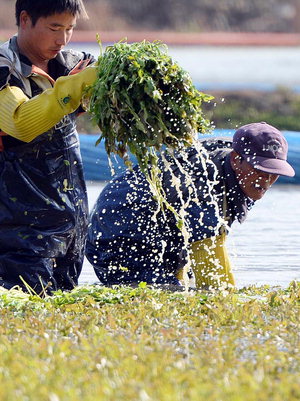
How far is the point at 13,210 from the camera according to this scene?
522cm

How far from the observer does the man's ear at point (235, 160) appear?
18.1 ft

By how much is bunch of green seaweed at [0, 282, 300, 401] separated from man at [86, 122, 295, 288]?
1.05ft

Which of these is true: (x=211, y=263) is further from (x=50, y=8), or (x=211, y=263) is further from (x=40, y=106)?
(x=50, y=8)

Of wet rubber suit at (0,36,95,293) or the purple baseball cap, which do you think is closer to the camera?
wet rubber suit at (0,36,95,293)

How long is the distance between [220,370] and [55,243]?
2.06 m

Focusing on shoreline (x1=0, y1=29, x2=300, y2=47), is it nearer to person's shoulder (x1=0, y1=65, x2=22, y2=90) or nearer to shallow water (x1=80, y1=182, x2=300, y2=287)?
shallow water (x1=80, y1=182, x2=300, y2=287)

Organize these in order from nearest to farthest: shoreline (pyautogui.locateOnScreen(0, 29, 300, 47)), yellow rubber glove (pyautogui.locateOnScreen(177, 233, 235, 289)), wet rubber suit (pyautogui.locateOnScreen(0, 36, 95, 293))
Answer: wet rubber suit (pyautogui.locateOnScreen(0, 36, 95, 293)) < yellow rubber glove (pyautogui.locateOnScreen(177, 233, 235, 289)) < shoreline (pyautogui.locateOnScreen(0, 29, 300, 47))

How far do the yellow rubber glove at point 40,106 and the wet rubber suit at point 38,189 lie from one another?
20 cm

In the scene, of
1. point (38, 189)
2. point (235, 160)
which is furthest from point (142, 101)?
point (235, 160)

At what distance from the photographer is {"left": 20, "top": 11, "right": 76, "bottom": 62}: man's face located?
5004 mm

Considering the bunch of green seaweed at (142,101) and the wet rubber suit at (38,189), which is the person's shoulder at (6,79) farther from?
the bunch of green seaweed at (142,101)

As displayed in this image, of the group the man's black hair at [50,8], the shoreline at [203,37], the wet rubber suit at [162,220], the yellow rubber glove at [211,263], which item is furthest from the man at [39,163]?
the shoreline at [203,37]

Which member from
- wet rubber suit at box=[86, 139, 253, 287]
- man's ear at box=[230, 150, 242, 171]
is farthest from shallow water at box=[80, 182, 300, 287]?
man's ear at box=[230, 150, 242, 171]

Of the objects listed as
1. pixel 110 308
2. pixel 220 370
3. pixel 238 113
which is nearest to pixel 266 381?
pixel 220 370
